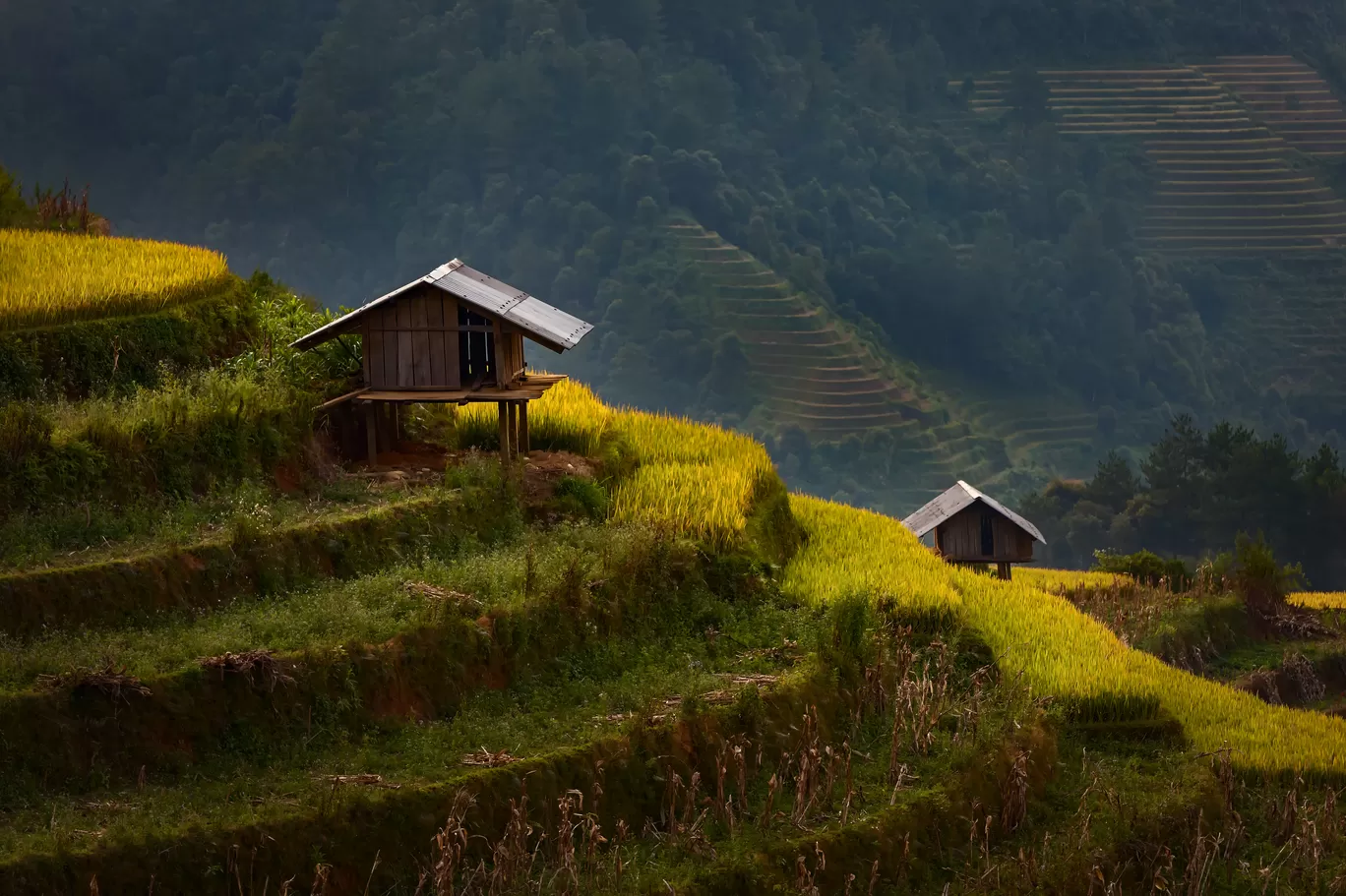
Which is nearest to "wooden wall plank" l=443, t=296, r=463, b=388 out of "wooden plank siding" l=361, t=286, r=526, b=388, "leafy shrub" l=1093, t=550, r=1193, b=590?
"wooden plank siding" l=361, t=286, r=526, b=388

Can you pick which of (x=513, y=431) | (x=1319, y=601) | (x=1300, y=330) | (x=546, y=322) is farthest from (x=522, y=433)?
(x=1300, y=330)

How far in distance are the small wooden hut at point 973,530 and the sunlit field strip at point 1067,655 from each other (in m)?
4.06

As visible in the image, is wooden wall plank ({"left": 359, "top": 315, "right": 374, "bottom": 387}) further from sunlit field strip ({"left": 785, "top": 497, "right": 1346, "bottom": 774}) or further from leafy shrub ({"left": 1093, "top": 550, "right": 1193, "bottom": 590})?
leafy shrub ({"left": 1093, "top": 550, "right": 1193, "bottom": 590})

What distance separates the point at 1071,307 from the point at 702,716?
9006 cm

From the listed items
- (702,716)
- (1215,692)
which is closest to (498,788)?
(702,716)

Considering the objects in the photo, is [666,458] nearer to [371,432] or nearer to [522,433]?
[522,433]

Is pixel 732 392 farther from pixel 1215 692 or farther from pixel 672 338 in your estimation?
pixel 1215 692

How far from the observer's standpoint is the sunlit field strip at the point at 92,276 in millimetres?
18484

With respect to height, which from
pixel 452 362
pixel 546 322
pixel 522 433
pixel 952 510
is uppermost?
pixel 546 322

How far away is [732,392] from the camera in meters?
91.9

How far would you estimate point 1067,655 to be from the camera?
17.6 metres

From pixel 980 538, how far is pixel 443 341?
35.7ft

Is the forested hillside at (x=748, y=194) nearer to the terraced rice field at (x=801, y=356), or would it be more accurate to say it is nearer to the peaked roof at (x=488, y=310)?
the terraced rice field at (x=801, y=356)

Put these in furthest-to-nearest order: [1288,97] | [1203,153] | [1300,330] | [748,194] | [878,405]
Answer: [1203,153] < [1288,97] < [748,194] < [1300,330] < [878,405]
